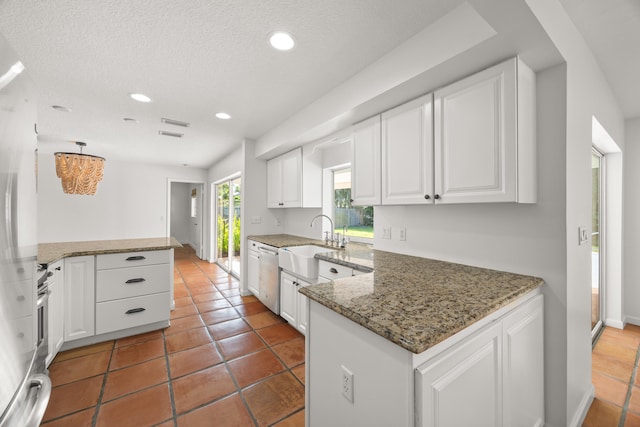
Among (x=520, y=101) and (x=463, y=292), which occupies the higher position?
(x=520, y=101)

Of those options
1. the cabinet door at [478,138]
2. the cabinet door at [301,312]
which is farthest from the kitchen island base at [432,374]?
the cabinet door at [301,312]

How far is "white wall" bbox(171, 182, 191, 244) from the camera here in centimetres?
875

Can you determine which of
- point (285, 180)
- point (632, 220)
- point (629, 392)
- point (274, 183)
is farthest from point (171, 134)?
point (632, 220)

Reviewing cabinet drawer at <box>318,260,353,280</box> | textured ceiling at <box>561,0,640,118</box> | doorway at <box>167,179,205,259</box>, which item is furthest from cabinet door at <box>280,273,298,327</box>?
doorway at <box>167,179,205,259</box>

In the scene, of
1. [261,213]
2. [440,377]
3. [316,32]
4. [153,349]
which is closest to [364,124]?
[316,32]

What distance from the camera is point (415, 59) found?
1583 mm

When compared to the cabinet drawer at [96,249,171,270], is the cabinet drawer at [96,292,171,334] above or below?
below

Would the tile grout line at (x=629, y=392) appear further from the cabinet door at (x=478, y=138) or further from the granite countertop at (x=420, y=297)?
the cabinet door at (x=478, y=138)

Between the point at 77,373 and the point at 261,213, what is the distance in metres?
2.55

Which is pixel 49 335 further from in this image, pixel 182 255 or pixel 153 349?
pixel 182 255

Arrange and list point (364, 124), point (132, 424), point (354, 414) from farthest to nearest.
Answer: point (364, 124) → point (132, 424) → point (354, 414)

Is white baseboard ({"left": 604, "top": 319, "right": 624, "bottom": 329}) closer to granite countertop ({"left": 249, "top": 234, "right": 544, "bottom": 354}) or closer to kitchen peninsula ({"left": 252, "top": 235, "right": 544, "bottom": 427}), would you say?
kitchen peninsula ({"left": 252, "top": 235, "right": 544, "bottom": 427})

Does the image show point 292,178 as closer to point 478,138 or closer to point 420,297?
point 478,138

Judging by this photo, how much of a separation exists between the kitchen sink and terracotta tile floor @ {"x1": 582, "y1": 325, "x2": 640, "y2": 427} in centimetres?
202
